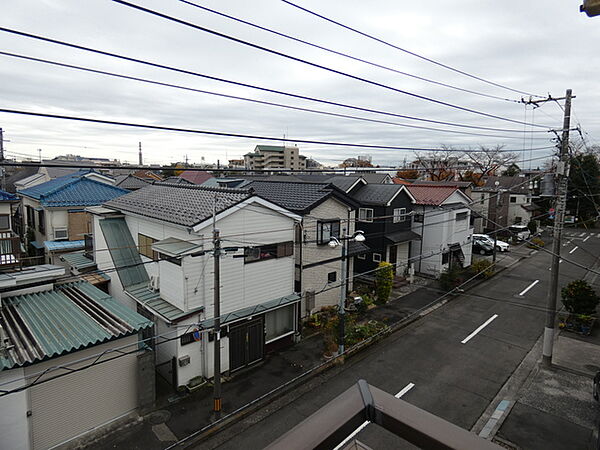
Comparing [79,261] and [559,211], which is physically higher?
[559,211]

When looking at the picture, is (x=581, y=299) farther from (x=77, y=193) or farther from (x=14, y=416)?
(x=77, y=193)

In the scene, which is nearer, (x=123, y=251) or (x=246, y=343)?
(x=246, y=343)

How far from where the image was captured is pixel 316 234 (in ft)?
58.6

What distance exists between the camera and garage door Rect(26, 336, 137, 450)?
9266mm

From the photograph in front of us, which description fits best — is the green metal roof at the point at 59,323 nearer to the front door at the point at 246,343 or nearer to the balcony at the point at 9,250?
the balcony at the point at 9,250

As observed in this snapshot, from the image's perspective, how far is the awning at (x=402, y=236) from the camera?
2381cm

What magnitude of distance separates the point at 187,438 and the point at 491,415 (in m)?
9.55

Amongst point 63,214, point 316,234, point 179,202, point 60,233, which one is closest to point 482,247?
point 316,234

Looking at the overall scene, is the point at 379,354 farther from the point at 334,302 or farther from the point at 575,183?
the point at 575,183

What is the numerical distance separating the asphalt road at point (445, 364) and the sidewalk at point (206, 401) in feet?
2.79

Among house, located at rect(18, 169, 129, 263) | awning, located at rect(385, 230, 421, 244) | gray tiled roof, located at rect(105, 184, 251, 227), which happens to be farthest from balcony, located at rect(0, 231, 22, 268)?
awning, located at rect(385, 230, 421, 244)

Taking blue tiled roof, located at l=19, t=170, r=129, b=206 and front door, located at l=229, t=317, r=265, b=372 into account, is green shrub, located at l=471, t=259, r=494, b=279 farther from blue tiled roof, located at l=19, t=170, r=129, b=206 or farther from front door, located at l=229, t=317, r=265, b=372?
blue tiled roof, located at l=19, t=170, r=129, b=206

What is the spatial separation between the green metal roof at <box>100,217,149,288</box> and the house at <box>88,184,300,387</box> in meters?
0.04

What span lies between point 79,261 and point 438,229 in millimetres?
22894
